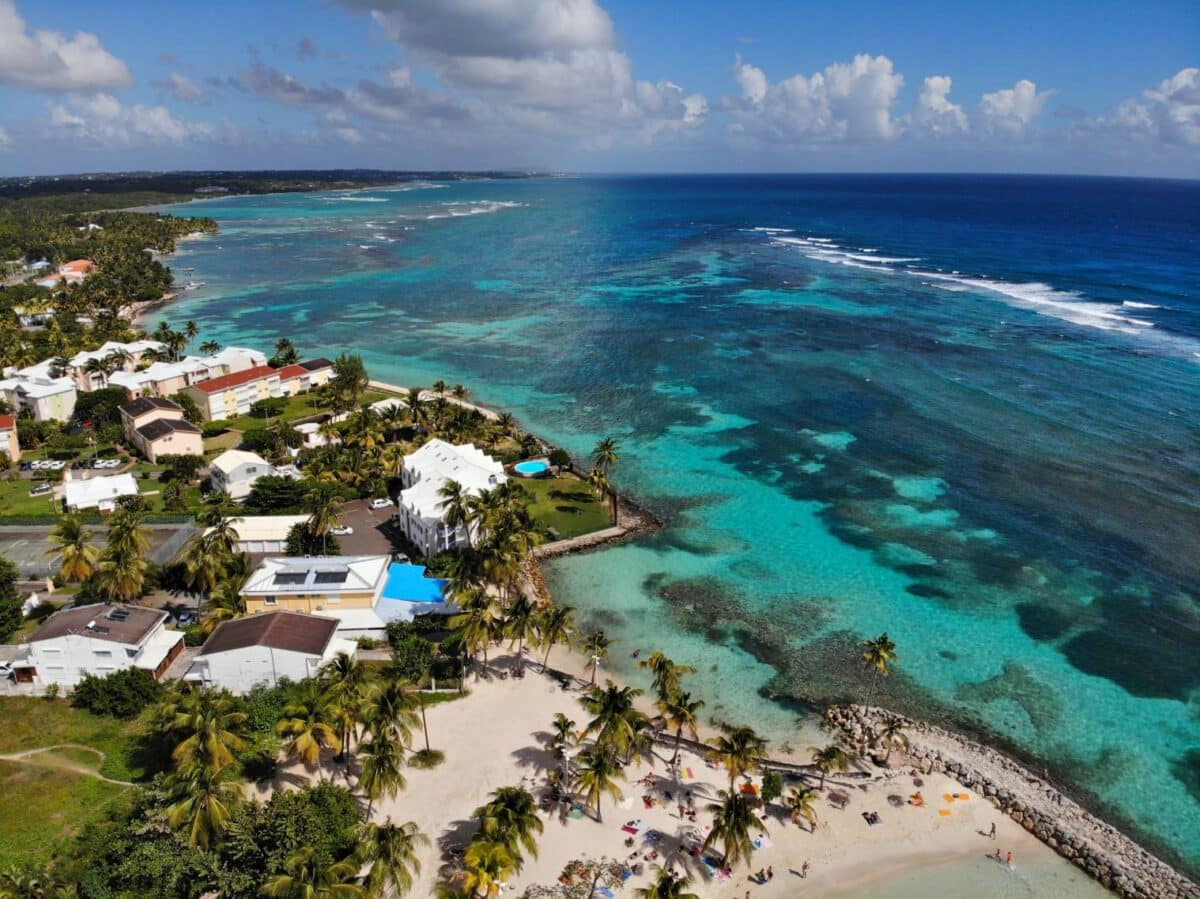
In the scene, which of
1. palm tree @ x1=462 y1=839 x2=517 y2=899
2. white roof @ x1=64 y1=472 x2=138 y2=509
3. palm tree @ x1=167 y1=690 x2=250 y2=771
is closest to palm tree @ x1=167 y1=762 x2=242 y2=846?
palm tree @ x1=167 y1=690 x2=250 y2=771

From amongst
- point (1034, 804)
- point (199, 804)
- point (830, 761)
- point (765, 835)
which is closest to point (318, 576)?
point (199, 804)

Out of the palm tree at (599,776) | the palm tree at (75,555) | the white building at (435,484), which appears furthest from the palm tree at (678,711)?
the palm tree at (75,555)

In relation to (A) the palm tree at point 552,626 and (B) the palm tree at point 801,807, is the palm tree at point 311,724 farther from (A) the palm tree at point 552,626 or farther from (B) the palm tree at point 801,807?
(B) the palm tree at point 801,807

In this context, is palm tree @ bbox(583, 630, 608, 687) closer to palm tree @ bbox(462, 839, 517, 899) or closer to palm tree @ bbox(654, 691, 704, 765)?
palm tree @ bbox(654, 691, 704, 765)

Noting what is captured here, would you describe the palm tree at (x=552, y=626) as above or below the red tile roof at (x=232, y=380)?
below

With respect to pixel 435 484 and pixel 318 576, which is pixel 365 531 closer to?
pixel 435 484

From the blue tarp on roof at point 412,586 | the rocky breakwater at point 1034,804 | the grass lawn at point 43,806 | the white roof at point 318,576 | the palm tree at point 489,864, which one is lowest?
the rocky breakwater at point 1034,804

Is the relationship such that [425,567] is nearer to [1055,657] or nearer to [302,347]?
[1055,657]

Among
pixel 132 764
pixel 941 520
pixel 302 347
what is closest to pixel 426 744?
pixel 132 764
